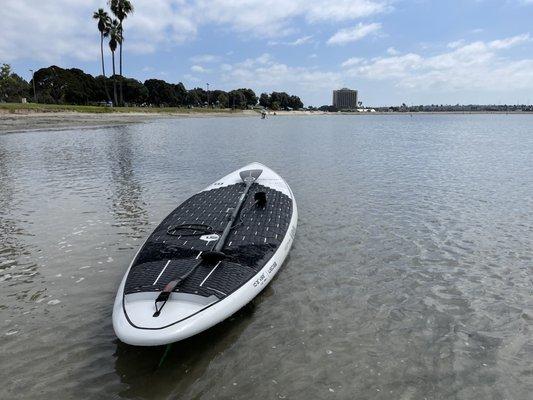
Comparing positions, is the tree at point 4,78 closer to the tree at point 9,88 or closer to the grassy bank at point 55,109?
the tree at point 9,88

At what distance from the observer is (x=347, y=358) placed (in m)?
5.73

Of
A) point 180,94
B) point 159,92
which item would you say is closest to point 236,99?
point 180,94

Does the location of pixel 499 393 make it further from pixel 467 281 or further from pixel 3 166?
pixel 3 166

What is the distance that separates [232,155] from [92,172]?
10.9 metres

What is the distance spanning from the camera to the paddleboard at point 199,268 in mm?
5402

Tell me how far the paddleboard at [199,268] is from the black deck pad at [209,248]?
2 cm

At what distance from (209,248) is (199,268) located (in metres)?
0.82

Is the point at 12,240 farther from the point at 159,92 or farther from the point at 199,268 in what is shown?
the point at 159,92

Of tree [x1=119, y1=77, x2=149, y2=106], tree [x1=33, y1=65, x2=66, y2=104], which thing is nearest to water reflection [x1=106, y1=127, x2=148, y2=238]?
tree [x1=33, y1=65, x2=66, y2=104]

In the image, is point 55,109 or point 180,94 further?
point 180,94

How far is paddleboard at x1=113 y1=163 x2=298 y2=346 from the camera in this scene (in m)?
5.40

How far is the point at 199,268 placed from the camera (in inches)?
260

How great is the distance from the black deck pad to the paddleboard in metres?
0.02

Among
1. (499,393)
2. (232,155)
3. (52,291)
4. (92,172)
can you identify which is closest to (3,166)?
(92,172)
